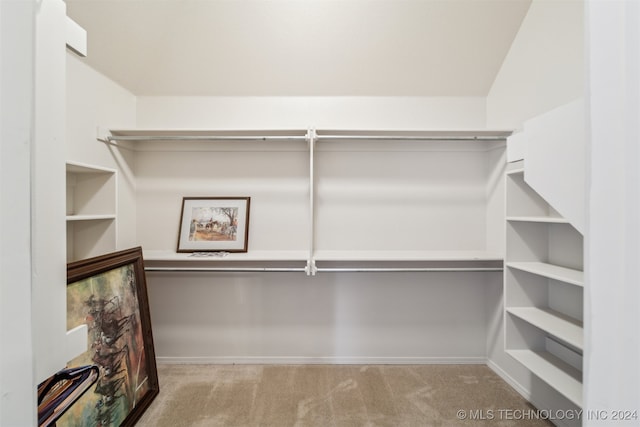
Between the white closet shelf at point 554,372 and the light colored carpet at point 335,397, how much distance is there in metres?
0.40

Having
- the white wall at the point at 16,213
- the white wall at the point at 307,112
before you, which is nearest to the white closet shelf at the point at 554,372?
the white wall at the point at 307,112

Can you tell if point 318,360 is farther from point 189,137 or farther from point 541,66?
point 541,66

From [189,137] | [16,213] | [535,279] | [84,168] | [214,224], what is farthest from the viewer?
[214,224]

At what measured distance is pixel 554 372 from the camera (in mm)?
1530

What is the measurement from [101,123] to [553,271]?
2.94 m

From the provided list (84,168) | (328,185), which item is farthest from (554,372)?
(84,168)

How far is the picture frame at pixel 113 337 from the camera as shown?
1.41 meters

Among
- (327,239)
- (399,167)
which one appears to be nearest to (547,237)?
(399,167)

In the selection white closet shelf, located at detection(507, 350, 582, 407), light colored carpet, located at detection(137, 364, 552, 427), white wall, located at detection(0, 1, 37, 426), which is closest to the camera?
white wall, located at detection(0, 1, 37, 426)

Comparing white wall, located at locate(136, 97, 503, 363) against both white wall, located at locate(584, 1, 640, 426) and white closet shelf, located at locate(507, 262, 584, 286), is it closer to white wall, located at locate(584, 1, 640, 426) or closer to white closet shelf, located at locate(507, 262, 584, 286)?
white closet shelf, located at locate(507, 262, 584, 286)

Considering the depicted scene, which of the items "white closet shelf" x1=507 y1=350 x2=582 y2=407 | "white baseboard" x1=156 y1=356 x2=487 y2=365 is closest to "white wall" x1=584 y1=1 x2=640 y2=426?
"white closet shelf" x1=507 y1=350 x2=582 y2=407

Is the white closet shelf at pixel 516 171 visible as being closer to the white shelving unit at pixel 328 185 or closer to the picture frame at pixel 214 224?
the white shelving unit at pixel 328 185

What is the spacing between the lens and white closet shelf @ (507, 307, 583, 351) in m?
1.39

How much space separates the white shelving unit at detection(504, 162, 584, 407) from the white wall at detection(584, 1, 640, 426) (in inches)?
56.5
